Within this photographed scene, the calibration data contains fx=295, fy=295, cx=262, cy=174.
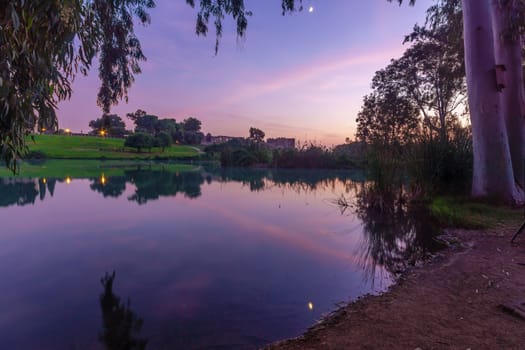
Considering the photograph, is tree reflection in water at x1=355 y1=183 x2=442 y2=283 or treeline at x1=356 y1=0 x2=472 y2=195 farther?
treeline at x1=356 y1=0 x2=472 y2=195

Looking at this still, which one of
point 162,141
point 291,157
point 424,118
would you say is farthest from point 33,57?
point 162,141

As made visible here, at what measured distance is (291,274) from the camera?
8.80 ft

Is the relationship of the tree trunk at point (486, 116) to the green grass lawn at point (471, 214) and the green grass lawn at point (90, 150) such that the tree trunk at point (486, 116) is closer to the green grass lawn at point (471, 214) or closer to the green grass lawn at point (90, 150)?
the green grass lawn at point (471, 214)

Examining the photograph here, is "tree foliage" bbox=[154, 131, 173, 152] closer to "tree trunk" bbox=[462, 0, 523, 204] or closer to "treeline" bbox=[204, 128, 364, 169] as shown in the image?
"treeline" bbox=[204, 128, 364, 169]

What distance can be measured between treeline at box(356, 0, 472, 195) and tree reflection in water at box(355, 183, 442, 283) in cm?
34

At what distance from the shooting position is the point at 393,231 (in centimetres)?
414

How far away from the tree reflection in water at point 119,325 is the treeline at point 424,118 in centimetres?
490

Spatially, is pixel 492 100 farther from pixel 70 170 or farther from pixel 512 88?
pixel 70 170

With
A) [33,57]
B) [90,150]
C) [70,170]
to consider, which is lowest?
[70,170]

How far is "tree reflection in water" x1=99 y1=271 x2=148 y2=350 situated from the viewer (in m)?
1.66

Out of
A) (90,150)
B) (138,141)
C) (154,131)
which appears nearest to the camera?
(138,141)

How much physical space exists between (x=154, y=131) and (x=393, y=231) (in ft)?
212

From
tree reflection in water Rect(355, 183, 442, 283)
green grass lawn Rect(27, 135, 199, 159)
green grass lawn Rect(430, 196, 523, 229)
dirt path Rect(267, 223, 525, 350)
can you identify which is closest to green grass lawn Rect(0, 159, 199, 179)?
tree reflection in water Rect(355, 183, 442, 283)

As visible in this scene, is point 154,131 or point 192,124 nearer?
point 154,131
